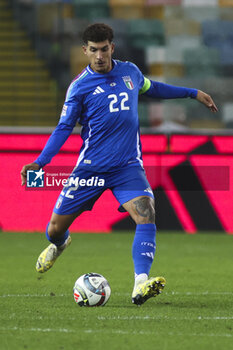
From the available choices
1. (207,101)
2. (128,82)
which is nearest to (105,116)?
(128,82)

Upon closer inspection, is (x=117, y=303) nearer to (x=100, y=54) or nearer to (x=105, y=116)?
(x=105, y=116)

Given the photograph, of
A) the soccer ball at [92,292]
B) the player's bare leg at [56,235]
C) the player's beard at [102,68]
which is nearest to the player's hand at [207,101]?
the player's beard at [102,68]

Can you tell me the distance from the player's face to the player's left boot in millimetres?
1608

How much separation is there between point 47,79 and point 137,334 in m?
10.9

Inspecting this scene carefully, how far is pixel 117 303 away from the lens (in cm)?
616

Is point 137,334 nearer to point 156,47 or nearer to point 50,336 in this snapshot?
point 50,336

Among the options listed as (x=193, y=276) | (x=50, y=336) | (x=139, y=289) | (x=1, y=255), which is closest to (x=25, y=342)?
(x=50, y=336)

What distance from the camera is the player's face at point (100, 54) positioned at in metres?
6.01

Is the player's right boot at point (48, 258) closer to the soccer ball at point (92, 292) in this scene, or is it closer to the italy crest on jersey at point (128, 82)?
the soccer ball at point (92, 292)

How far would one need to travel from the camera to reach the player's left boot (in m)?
5.69

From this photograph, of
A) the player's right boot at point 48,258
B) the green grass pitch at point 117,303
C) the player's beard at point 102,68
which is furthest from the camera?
the player's right boot at point 48,258

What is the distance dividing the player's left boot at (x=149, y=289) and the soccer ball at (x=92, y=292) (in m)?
0.26

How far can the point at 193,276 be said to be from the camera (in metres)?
7.98

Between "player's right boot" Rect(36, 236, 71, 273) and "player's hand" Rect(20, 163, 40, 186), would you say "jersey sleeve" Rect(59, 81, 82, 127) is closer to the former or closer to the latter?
"player's hand" Rect(20, 163, 40, 186)
